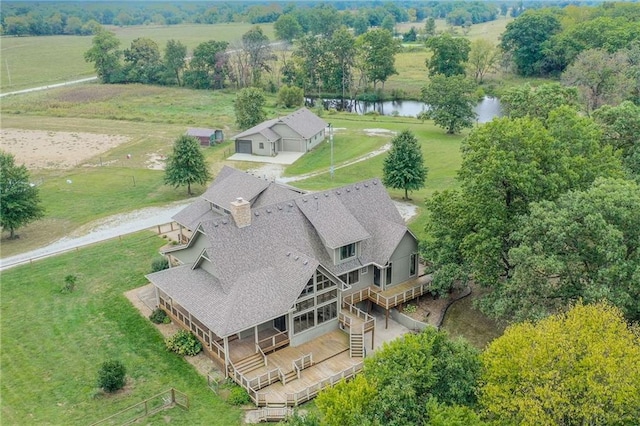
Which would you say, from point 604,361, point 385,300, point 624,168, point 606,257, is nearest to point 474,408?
point 604,361

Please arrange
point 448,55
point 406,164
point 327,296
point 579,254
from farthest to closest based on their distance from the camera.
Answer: point 448,55 → point 406,164 → point 327,296 → point 579,254

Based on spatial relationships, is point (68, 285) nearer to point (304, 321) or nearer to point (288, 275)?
point (288, 275)

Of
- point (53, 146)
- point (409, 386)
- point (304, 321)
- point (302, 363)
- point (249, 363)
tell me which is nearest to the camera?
point (409, 386)

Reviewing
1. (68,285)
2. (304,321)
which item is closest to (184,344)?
(304,321)

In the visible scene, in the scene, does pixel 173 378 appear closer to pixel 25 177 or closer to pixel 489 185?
pixel 489 185

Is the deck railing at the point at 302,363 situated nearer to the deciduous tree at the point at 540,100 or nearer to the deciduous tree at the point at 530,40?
the deciduous tree at the point at 540,100

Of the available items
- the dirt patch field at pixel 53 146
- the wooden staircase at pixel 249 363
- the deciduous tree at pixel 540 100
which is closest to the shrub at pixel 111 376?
the wooden staircase at pixel 249 363

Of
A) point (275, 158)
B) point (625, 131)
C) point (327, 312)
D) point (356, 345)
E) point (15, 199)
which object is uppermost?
point (625, 131)
